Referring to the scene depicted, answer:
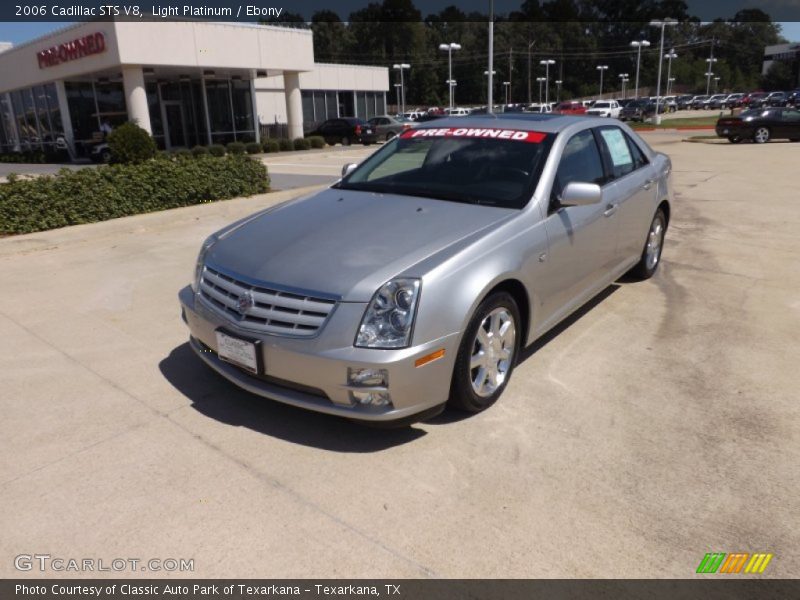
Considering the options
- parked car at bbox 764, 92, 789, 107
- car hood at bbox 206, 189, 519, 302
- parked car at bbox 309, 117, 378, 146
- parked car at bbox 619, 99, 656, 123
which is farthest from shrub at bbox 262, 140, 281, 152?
parked car at bbox 764, 92, 789, 107

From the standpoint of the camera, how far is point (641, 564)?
253cm

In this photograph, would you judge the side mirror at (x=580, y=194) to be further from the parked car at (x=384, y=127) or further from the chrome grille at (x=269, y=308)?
the parked car at (x=384, y=127)

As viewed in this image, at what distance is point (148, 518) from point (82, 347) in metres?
2.38

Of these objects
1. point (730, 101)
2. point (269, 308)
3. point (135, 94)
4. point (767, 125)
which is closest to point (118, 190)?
point (269, 308)

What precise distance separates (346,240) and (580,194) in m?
1.53

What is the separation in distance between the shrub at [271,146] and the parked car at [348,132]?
4729mm

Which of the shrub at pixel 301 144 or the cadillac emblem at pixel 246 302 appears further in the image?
the shrub at pixel 301 144

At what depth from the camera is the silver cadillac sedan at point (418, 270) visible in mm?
3084

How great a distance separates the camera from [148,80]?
29406 mm

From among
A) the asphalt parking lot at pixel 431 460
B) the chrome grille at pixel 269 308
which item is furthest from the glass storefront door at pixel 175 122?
the chrome grille at pixel 269 308

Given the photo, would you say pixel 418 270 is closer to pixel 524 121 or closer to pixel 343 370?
pixel 343 370

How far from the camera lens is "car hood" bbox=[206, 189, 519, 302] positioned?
321 centimetres

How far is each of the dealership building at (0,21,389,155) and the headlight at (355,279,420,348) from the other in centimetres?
2427

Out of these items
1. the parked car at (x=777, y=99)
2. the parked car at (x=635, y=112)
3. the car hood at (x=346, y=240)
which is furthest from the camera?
the parked car at (x=777, y=99)
